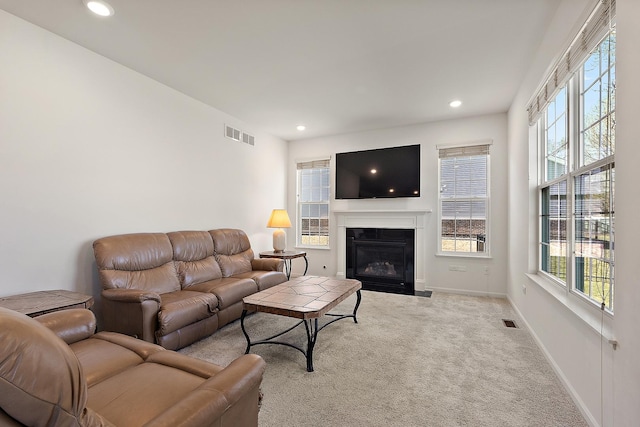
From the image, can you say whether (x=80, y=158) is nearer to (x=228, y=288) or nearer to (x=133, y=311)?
(x=133, y=311)

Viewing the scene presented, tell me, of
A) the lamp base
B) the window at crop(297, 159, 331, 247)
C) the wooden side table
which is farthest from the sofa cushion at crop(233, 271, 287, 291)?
the window at crop(297, 159, 331, 247)

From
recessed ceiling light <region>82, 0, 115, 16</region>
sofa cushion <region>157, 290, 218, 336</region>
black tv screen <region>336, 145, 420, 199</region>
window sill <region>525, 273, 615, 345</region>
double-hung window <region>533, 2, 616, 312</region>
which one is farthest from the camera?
black tv screen <region>336, 145, 420, 199</region>

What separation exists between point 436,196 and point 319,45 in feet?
10.3

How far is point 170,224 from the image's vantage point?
3783 mm

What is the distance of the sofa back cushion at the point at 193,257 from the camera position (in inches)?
136

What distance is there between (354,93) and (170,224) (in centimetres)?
285

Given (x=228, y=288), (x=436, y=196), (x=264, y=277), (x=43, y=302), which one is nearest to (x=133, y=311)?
(x=43, y=302)

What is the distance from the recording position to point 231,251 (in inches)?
166

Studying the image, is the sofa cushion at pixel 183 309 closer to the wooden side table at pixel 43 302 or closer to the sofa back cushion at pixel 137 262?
the sofa back cushion at pixel 137 262

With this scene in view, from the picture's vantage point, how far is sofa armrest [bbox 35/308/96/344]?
1730mm

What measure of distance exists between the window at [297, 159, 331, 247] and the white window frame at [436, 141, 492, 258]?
2.03 m

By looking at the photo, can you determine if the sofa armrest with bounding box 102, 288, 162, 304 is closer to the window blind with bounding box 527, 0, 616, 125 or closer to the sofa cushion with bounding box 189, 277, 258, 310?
the sofa cushion with bounding box 189, 277, 258, 310

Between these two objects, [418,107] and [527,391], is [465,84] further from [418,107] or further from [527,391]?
[527,391]

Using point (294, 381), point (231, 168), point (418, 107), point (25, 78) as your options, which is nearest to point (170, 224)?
point (231, 168)
